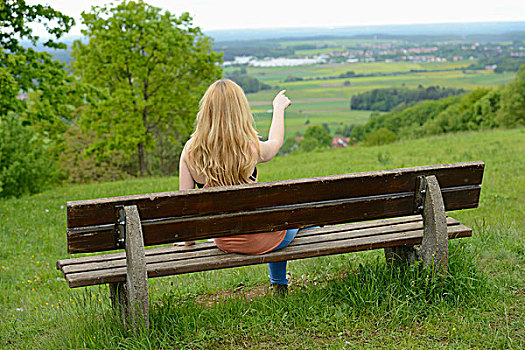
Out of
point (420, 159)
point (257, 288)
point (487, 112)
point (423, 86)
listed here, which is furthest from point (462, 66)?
point (257, 288)

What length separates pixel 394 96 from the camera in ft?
301

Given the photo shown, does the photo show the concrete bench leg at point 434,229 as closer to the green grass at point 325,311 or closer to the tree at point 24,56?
the green grass at point 325,311

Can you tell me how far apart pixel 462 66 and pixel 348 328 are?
429ft

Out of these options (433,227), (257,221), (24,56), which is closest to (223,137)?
(257,221)

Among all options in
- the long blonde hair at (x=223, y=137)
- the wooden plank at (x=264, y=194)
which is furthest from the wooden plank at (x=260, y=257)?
the long blonde hair at (x=223, y=137)

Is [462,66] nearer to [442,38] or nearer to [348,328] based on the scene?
[442,38]

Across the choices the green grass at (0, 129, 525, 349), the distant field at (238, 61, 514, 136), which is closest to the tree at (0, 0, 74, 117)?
the green grass at (0, 129, 525, 349)

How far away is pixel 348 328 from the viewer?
135 inches

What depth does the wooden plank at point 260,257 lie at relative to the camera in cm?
333

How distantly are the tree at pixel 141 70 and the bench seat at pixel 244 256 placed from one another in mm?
18073

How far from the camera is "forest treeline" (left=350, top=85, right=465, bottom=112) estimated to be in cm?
8731

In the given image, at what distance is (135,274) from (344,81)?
109 m

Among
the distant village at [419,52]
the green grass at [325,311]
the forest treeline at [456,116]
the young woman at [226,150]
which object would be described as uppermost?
the distant village at [419,52]

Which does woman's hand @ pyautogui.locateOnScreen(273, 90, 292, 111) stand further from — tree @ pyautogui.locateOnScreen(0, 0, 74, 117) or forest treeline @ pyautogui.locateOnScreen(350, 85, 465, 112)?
forest treeline @ pyautogui.locateOnScreen(350, 85, 465, 112)
